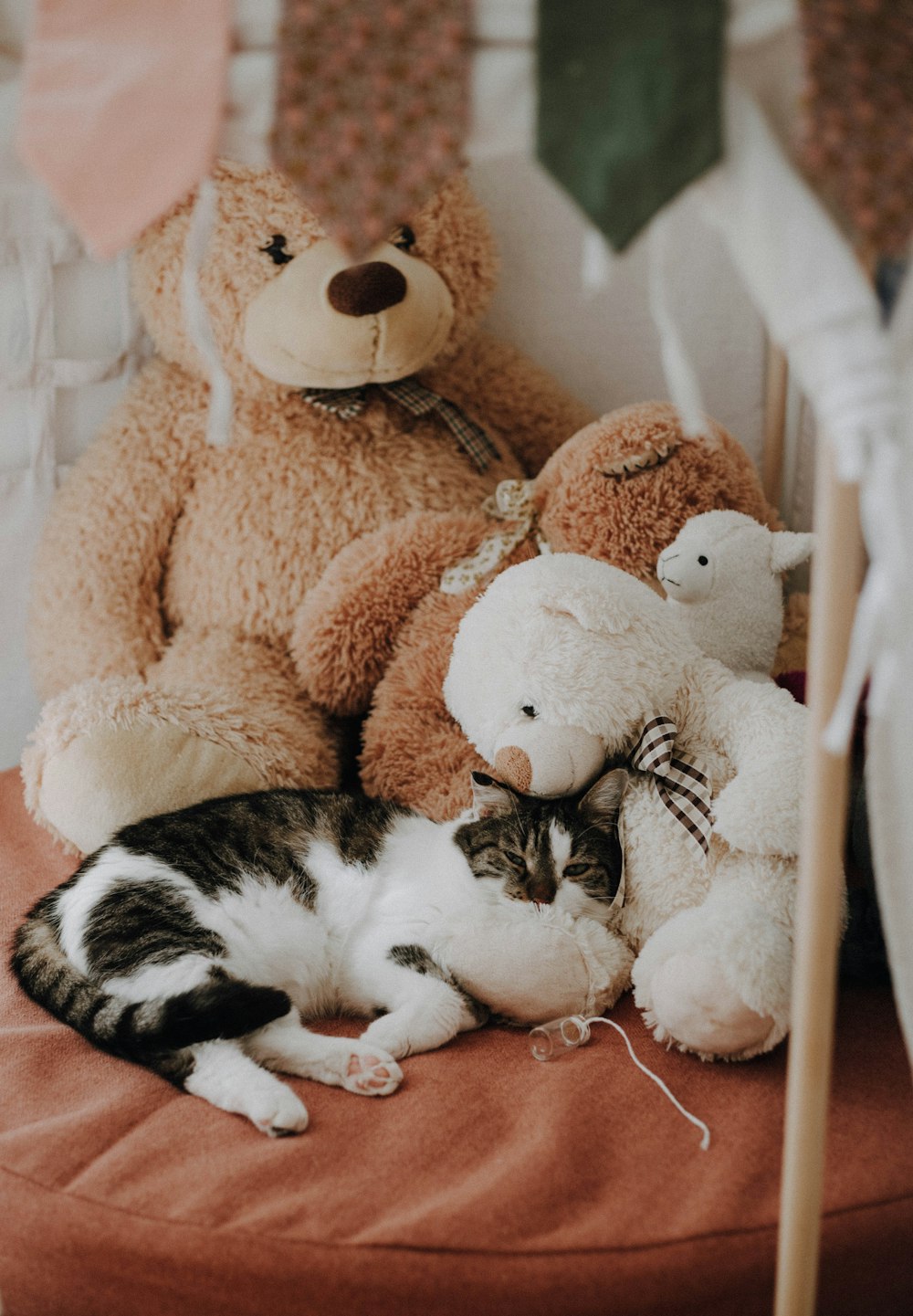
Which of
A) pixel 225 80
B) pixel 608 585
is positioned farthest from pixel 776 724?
pixel 225 80

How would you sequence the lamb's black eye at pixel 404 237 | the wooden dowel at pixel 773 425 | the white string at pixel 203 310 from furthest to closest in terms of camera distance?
1. the wooden dowel at pixel 773 425
2. the lamb's black eye at pixel 404 237
3. the white string at pixel 203 310

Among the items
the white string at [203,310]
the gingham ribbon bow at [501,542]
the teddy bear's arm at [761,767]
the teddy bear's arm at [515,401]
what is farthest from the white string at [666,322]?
the teddy bear's arm at [515,401]

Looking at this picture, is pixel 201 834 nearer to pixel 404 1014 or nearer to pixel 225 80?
pixel 404 1014

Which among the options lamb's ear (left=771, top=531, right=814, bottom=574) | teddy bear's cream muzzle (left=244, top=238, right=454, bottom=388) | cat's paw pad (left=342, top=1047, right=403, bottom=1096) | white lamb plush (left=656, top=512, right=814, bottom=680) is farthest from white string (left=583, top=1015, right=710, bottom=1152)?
teddy bear's cream muzzle (left=244, top=238, right=454, bottom=388)

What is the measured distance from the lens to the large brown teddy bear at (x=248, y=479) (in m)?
1.10

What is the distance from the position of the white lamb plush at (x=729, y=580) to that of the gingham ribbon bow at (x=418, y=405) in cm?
33

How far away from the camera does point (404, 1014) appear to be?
2.96ft

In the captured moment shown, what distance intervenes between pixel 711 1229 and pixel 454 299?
3.25 feet

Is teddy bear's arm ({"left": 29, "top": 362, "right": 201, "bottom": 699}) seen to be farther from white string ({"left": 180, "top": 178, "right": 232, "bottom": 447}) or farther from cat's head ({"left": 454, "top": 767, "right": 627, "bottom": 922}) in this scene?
white string ({"left": 180, "top": 178, "right": 232, "bottom": 447})

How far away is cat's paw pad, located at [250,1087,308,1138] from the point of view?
787 millimetres

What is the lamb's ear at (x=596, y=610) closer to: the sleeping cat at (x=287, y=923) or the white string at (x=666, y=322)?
the sleeping cat at (x=287, y=923)

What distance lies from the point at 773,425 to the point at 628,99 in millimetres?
968

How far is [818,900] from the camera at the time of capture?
58 centimetres

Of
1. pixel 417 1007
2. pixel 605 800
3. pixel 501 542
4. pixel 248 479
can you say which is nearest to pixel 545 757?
pixel 605 800
